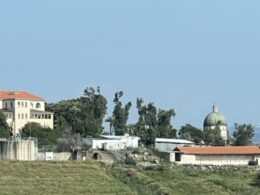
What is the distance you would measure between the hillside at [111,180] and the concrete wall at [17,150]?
4.01m

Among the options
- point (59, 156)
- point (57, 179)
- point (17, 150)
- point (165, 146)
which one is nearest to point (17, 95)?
point (165, 146)

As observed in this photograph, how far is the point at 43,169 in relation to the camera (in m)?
63.7

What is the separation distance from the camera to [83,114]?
99.1 m

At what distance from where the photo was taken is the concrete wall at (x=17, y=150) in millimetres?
69250

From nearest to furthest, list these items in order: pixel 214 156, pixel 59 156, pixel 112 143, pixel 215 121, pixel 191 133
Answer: pixel 59 156 → pixel 214 156 → pixel 112 143 → pixel 191 133 → pixel 215 121

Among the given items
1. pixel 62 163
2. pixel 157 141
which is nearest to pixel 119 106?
pixel 157 141

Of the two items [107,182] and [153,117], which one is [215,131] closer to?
[153,117]

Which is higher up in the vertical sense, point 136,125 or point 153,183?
point 136,125

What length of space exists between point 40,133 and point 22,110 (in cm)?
1209

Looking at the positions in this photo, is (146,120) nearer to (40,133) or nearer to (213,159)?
(40,133)

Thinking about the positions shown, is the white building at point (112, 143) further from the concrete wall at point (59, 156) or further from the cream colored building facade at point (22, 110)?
the cream colored building facade at point (22, 110)

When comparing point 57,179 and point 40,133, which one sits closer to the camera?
point 57,179

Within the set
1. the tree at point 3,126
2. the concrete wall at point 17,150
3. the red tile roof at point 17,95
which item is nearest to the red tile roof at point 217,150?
the concrete wall at point 17,150

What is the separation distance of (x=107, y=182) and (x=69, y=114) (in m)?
41.2
